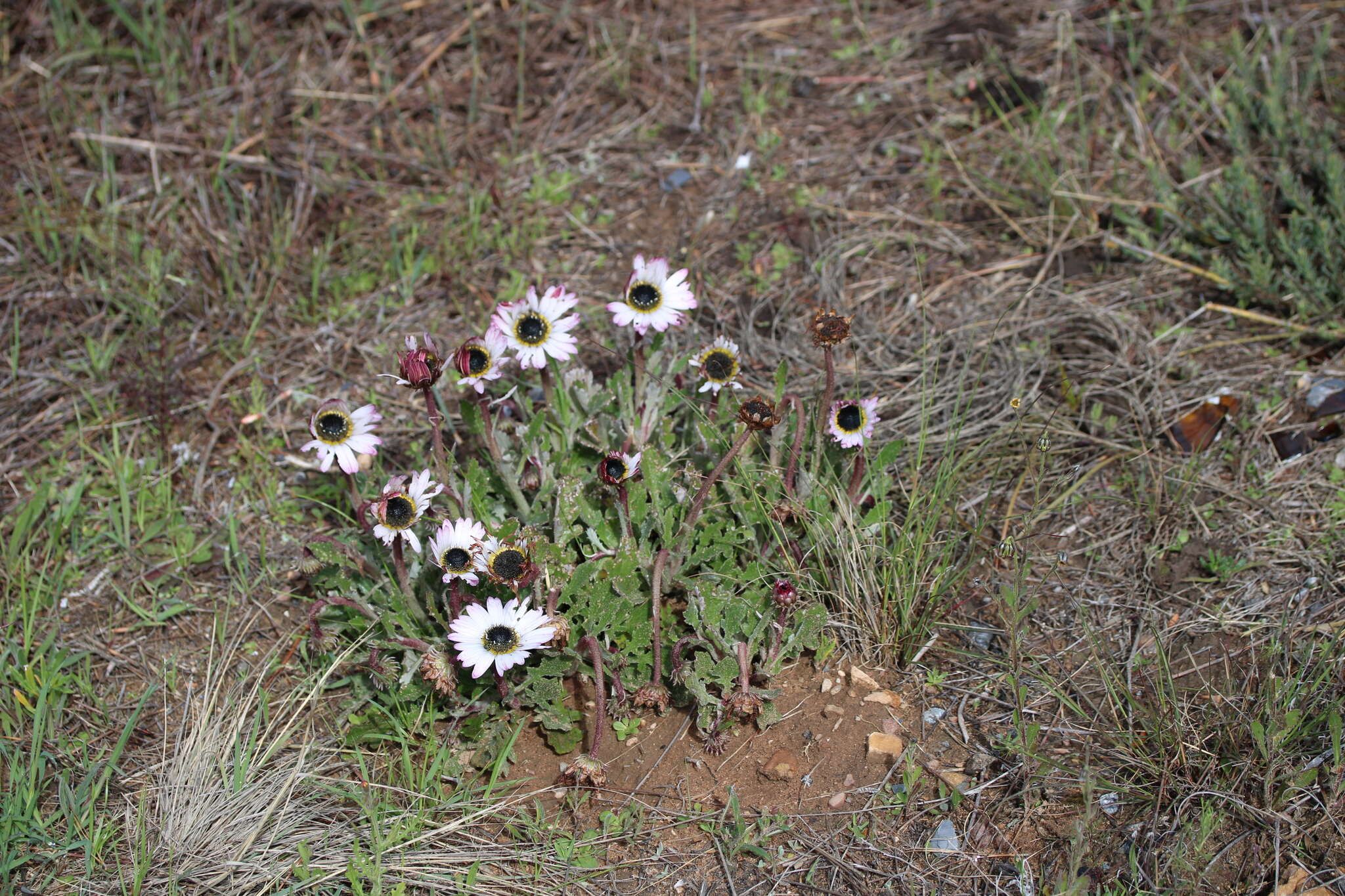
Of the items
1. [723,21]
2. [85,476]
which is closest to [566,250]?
[723,21]

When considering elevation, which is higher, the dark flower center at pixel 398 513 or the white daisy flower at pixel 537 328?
the white daisy flower at pixel 537 328

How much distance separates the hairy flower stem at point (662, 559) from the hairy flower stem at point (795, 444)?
4.6 inches

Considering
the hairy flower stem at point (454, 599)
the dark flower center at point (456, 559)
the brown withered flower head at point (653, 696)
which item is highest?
the dark flower center at point (456, 559)

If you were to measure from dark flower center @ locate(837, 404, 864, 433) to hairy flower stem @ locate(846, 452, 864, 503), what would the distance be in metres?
0.07

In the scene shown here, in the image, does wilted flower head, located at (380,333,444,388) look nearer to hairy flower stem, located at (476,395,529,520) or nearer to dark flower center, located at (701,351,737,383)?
hairy flower stem, located at (476,395,529,520)

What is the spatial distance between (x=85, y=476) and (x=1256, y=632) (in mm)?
3215

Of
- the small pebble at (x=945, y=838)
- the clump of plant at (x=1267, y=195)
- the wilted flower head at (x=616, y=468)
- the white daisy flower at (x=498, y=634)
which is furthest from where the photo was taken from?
the clump of plant at (x=1267, y=195)

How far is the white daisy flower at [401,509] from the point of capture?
88.6 inches

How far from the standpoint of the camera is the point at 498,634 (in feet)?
7.23

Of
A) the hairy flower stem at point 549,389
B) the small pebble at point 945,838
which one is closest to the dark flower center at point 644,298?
the hairy flower stem at point 549,389

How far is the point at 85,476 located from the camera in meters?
3.04

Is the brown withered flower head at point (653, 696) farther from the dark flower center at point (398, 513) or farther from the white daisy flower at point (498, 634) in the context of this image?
the dark flower center at point (398, 513)

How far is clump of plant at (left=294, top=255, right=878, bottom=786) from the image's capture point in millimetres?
2287

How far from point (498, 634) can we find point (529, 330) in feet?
2.58
